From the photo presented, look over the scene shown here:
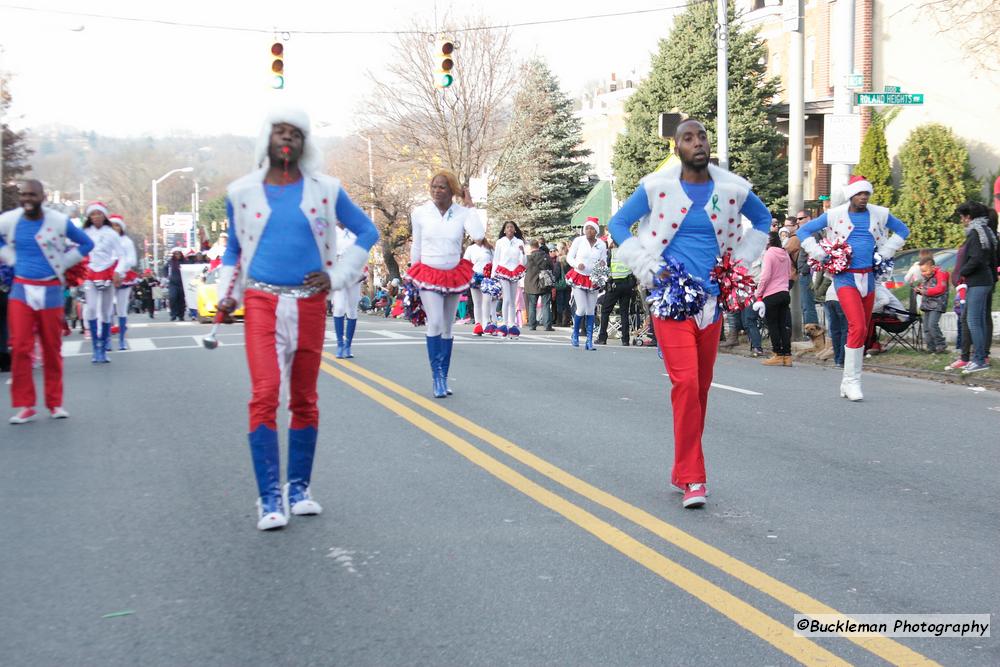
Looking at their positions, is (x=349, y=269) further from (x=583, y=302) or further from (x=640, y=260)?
(x=583, y=302)

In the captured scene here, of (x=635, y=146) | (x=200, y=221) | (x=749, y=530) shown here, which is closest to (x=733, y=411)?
(x=749, y=530)

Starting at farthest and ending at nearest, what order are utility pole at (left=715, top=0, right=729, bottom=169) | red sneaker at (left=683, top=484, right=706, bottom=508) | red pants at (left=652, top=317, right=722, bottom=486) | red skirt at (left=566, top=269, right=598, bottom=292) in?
1. utility pole at (left=715, top=0, right=729, bottom=169)
2. red skirt at (left=566, top=269, right=598, bottom=292)
3. red pants at (left=652, top=317, right=722, bottom=486)
4. red sneaker at (left=683, top=484, right=706, bottom=508)

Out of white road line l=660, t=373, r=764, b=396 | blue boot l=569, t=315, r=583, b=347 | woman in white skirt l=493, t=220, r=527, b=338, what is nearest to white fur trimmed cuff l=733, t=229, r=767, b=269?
white road line l=660, t=373, r=764, b=396

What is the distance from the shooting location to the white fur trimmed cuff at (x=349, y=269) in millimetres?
6379

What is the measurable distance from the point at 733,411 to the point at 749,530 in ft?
15.4

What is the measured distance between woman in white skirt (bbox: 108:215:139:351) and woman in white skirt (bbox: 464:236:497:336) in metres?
6.10

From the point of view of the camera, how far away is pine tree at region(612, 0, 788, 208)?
37.2m

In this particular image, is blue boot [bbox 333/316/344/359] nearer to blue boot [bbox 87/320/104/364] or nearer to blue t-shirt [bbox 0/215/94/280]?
blue boot [bbox 87/320/104/364]

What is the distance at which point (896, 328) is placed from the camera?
1622 cm

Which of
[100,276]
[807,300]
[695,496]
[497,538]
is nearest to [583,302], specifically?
[807,300]

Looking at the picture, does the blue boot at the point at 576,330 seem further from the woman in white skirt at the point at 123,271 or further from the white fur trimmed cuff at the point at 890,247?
the white fur trimmed cuff at the point at 890,247

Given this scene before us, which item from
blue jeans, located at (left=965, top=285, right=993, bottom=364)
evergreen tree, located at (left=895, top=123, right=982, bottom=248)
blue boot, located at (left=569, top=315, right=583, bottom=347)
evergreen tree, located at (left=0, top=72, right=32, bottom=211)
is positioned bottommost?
blue boot, located at (left=569, top=315, right=583, bottom=347)

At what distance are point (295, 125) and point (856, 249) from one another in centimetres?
726

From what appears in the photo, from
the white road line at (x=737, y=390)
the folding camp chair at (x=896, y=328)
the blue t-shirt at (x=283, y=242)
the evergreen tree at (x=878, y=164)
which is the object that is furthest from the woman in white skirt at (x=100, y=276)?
the evergreen tree at (x=878, y=164)
